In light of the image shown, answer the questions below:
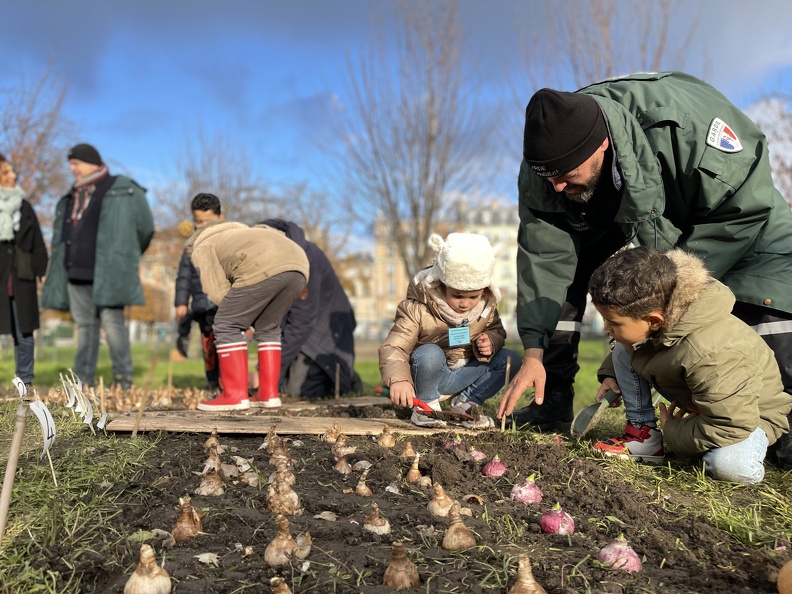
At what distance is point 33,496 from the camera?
2.36 m

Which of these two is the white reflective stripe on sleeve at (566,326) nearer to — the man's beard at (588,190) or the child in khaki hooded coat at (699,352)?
the man's beard at (588,190)

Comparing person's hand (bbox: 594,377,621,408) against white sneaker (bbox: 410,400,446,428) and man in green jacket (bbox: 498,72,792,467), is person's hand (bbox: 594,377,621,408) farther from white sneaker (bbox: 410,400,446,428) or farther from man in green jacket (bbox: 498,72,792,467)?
white sneaker (bbox: 410,400,446,428)

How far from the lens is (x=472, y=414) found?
13.6ft

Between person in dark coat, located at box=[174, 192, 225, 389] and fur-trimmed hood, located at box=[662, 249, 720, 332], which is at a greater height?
fur-trimmed hood, located at box=[662, 249, 720, 332]

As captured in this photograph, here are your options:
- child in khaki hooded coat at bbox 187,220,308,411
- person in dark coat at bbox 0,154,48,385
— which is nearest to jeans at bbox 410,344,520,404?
child in khaki hooded coat at bbox 187,220,308,411

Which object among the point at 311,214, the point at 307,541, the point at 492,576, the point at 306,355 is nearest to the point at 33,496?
the point at 307,541

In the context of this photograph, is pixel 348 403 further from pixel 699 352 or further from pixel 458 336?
pixel 699 352

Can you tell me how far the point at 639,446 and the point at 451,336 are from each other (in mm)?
1224

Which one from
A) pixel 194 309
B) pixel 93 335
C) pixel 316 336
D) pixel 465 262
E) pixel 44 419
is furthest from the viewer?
pixel 93 335

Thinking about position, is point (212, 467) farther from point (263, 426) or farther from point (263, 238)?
point (263, 238)

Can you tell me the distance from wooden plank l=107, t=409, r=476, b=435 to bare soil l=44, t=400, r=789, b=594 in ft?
1.22

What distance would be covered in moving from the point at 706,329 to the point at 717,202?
2.52ft

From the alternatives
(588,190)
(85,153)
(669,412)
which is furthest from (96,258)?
(669,412)

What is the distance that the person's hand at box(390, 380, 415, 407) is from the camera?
363 cm
